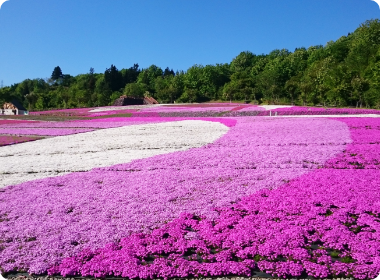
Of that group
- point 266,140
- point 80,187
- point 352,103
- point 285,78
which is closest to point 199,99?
point 285,78

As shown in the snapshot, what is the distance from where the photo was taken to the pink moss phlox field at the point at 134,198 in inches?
243

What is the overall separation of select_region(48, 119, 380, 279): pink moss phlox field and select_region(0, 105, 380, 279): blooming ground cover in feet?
0.07

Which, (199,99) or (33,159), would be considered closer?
(33,159)

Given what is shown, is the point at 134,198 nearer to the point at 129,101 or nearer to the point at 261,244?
the point at 261,244

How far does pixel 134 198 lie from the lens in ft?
30.0

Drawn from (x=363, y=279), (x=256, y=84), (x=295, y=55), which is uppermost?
(x=295, y=55)

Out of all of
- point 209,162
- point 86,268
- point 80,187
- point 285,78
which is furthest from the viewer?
point 285,78

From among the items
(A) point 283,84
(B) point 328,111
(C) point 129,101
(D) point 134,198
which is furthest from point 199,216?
(A) point 283,84

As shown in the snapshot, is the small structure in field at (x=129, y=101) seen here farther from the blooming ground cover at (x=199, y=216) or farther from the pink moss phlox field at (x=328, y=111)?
the blooming ground cover at (x=199, y=216)

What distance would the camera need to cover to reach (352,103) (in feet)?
225

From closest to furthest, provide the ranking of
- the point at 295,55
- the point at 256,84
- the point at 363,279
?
the point at 363,279, the point at 256,84, the point at 295,55

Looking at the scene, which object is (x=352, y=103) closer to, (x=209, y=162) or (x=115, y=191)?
(x=209, y=162)

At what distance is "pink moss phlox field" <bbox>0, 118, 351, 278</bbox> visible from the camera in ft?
20.2

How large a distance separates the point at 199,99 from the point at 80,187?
89485 millimetres
